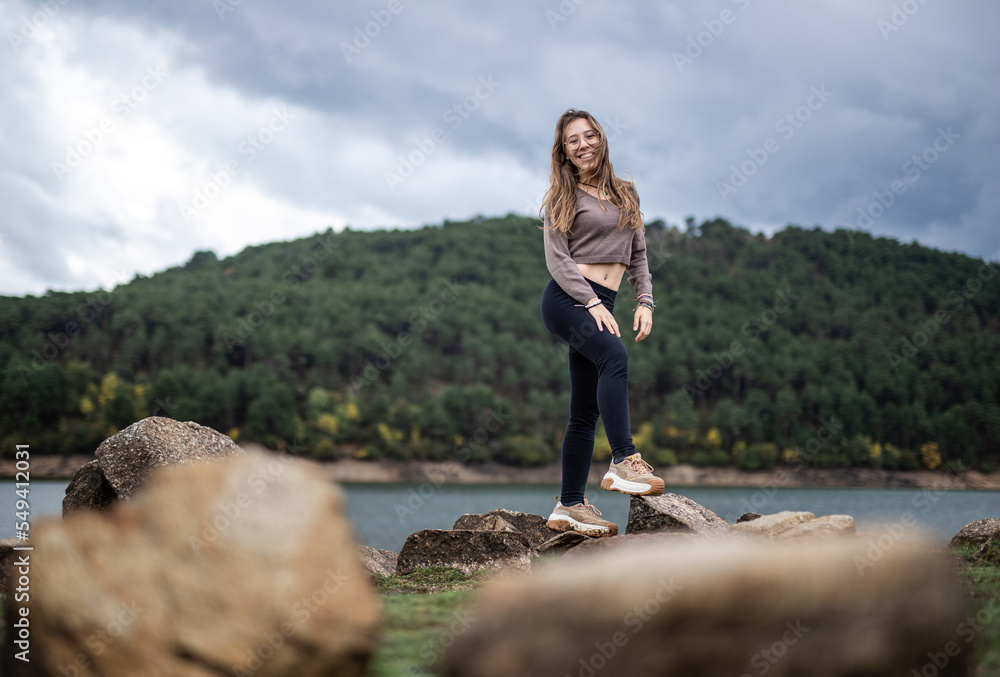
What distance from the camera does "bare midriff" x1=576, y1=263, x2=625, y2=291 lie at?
5.40 meters

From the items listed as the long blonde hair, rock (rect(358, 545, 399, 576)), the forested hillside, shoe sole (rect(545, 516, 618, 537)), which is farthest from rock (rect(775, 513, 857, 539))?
the forested hillside

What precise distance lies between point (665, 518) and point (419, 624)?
2.79 meters

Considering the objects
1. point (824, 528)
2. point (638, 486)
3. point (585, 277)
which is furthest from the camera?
point (585, 277)

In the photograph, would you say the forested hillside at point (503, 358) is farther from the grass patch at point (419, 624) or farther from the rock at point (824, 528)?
the grass patch at point (419, 624)

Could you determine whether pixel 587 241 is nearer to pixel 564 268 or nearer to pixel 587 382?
pixel 564 268

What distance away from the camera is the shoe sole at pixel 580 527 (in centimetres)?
502

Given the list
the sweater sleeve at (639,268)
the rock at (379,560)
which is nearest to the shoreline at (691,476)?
the rock at (379,560)

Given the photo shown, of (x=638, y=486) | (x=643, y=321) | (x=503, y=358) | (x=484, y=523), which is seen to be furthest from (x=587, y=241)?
(x=503, y=358)

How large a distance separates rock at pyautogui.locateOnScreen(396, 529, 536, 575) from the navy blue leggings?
710mm

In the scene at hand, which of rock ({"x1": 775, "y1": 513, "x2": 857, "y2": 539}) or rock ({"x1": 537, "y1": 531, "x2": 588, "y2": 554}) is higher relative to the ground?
rock ({"x1": 775, "y1": 513, "x2": 857, "y2": 539})

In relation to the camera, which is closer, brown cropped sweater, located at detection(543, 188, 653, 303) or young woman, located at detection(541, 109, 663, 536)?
young woman, located at detection(541, 109, 663, 536)

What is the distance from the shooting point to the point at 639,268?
19.1 feet

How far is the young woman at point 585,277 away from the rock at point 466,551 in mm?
681

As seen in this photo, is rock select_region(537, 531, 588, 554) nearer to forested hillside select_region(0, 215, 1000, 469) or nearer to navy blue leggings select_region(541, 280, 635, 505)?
navy blue leggings select_region(541, 280, 635, 505)
